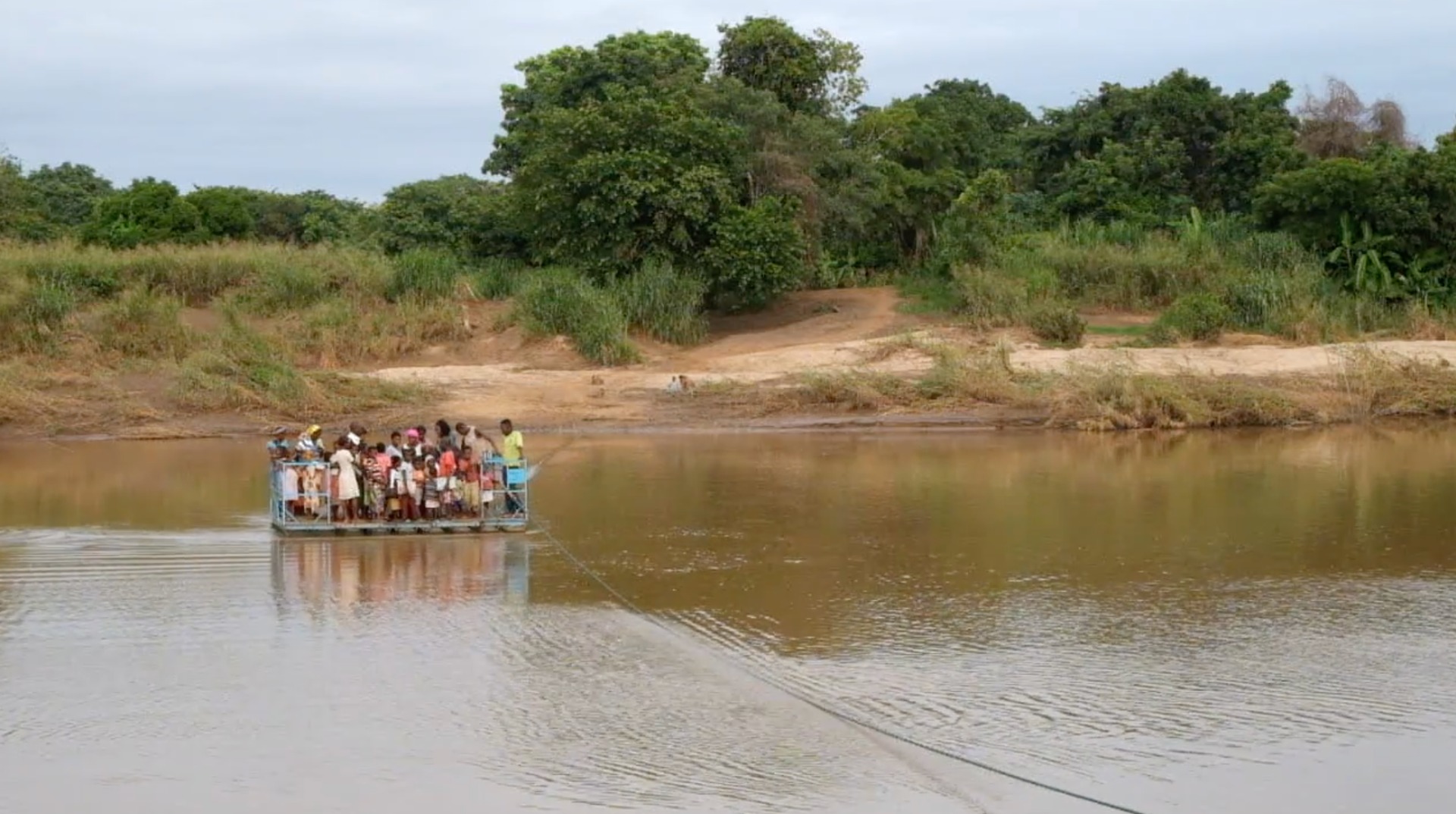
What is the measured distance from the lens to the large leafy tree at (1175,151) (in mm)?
37906

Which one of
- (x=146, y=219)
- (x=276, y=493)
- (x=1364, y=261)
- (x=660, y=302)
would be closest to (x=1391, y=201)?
(x=1364, y=261)

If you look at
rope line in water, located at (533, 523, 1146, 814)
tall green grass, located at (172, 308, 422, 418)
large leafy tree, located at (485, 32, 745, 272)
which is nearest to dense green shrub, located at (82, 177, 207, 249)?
large leafy tree, located at (485, 32, 745, 272)

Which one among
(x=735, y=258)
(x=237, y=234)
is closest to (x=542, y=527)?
(x=735, y=258)

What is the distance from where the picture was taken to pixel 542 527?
1634cm

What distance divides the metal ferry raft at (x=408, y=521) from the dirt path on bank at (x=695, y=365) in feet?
30.6

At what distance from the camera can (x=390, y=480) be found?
51.7 ft

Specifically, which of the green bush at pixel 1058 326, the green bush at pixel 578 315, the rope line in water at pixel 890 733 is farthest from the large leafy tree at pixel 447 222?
the rope line in water at pixel 890 733

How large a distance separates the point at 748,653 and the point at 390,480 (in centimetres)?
585

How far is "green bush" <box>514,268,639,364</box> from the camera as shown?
2867 centimetres

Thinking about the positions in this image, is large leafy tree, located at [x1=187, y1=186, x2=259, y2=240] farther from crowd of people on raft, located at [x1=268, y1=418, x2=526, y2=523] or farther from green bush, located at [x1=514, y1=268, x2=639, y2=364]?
crowd of people on raft, located at [x1=268, y1=418, x2=526, y2=523]

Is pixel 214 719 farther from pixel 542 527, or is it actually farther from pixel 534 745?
pixel 542 527

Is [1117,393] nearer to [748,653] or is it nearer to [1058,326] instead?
[1058,326]

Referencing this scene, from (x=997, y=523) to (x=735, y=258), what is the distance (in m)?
15.2

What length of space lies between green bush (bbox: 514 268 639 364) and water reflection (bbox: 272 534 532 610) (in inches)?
514
